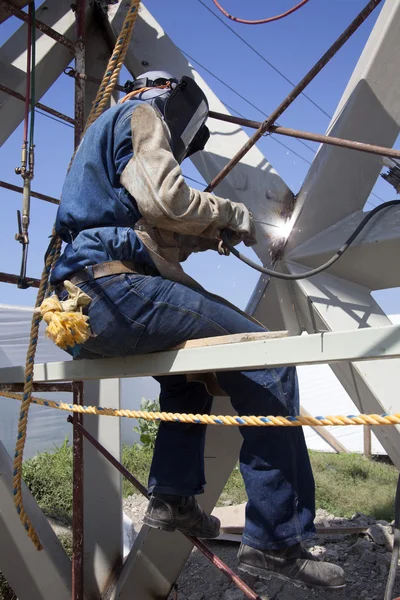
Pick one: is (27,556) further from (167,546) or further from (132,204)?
(132,204)

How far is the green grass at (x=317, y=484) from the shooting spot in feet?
19.1

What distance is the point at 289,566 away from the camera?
2010mm

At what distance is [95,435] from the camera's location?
3842 millimetres

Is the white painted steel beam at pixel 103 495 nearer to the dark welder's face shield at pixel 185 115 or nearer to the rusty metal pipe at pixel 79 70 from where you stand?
the rusty metal pipe at pixel 79 70

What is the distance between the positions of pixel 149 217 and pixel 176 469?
106cm

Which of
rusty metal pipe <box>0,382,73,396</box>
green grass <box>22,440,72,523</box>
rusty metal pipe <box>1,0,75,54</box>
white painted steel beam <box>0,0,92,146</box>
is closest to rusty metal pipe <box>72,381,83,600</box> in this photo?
rusty metal pipe <box>0,382,73,396</box>

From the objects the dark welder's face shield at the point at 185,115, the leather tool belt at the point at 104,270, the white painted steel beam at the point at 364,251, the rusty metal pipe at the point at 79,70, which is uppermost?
the rusty metal pipe at the point at 79,70

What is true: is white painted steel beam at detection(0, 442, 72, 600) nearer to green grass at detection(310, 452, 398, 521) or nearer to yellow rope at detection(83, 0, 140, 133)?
yellow rope at detection(83, 0, 140, 133)

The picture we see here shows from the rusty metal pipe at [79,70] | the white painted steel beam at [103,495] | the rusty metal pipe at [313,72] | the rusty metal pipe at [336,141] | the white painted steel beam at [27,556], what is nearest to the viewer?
the rusty metal pipe at [336,141]

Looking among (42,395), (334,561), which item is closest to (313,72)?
(334,561)

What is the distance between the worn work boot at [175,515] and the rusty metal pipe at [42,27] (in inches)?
115

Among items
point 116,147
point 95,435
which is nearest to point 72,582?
point 95,435

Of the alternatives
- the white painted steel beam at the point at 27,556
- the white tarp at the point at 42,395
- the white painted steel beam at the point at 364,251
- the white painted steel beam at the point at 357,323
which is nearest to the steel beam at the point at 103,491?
the white painted steel beam at the point at 27,556

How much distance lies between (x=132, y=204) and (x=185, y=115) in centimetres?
57
